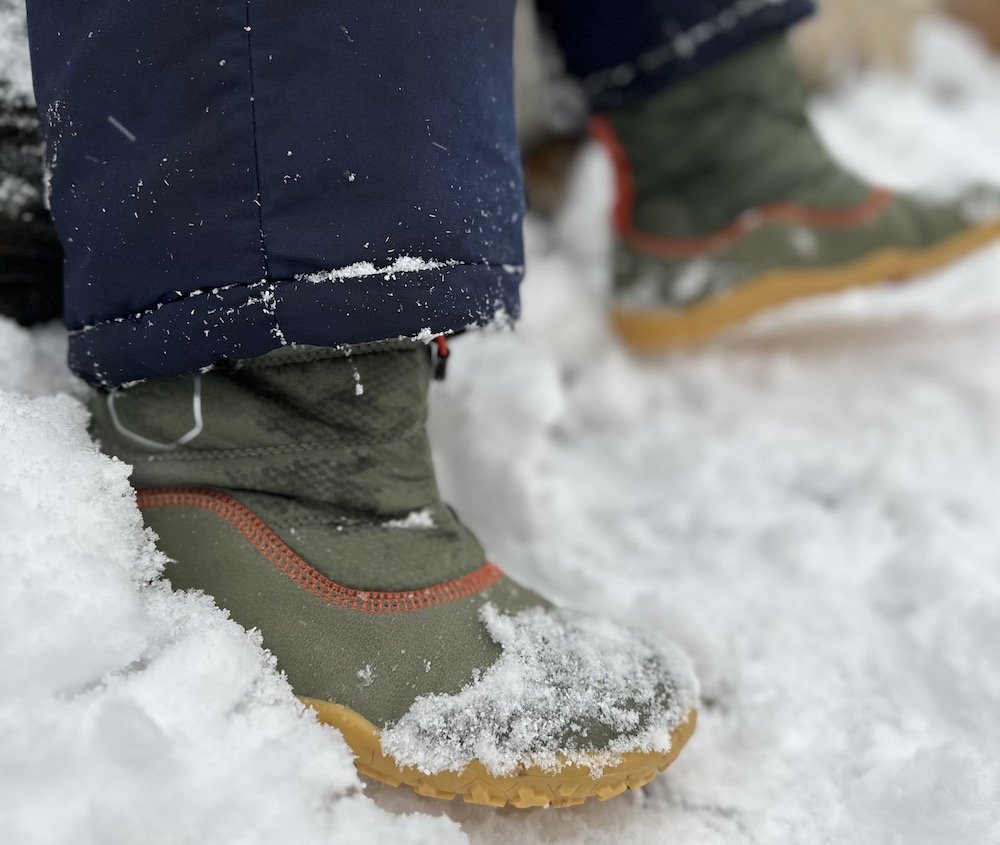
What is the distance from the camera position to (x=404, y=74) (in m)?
0.52

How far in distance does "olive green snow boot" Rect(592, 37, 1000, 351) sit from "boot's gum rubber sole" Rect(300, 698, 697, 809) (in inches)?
23.8

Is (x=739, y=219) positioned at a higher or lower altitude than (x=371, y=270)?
lower

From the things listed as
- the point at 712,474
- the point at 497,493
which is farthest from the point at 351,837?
the point at 712,474

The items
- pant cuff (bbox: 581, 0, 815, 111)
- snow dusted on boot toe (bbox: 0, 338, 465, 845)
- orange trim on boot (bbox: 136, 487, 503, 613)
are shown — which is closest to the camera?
snow dusted on boot toe (bbox: 0, 338, 465, 845)

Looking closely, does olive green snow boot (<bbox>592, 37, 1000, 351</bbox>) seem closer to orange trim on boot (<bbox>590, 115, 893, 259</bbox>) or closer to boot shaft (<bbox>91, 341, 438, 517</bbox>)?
orange trim on boot (<bbox>590, 115, 893, 259</bbox>)

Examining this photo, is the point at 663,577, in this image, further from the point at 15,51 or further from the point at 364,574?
the point at 15,51

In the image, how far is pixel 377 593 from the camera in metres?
0.57

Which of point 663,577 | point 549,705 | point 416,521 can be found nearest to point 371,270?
point 416,521

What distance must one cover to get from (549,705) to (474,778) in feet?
0.21

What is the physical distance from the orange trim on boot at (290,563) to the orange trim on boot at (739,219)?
594 millimetres

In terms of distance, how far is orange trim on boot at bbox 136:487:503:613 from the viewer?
0.56 meters

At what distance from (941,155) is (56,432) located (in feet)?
4.33

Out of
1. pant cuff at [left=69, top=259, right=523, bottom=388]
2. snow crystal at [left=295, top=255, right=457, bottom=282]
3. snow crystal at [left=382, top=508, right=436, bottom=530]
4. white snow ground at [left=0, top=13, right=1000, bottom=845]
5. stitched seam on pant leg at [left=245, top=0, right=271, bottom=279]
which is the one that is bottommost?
white snow ground at [left=0, top=13, right=1000, bottom=845]

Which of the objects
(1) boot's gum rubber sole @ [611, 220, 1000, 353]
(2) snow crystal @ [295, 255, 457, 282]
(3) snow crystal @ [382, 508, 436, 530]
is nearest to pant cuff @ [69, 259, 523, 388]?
(2) snow crystal @ [295, 255, 457, 282]
